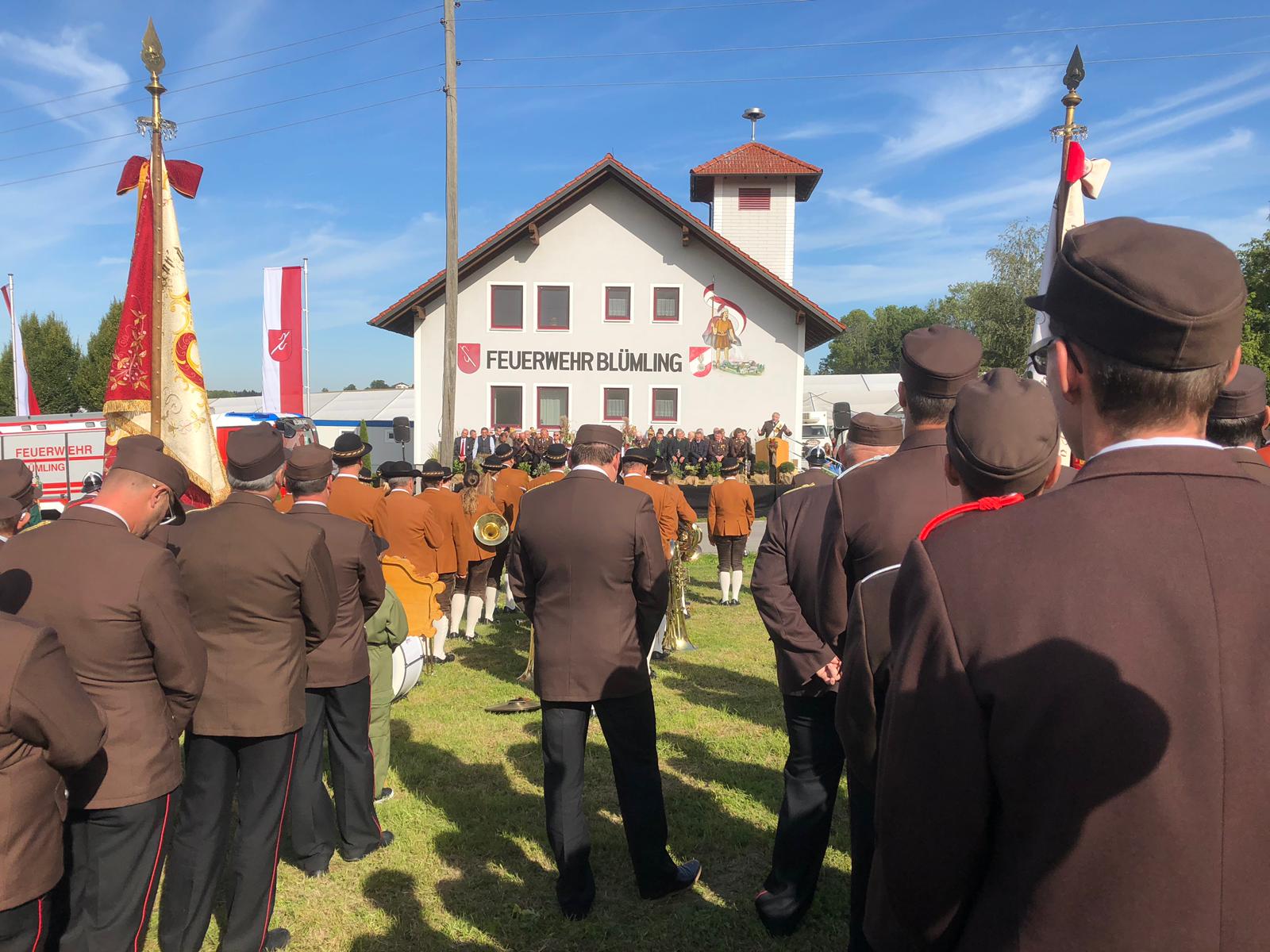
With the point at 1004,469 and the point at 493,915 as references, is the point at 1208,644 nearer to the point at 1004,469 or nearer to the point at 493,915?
the point at 1004,469

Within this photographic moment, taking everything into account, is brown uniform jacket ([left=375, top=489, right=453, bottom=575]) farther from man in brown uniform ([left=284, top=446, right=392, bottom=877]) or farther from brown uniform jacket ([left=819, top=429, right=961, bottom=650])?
brown uniform jacket ([left=819, top=429, right=961, bottom=650])

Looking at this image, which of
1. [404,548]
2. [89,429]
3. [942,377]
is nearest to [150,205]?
[404,548]

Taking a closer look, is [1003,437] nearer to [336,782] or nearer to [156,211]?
[336,782]

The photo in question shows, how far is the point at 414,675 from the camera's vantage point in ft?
20.5

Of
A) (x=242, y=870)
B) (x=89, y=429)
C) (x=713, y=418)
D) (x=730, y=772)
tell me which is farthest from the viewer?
(x=713, y=418)

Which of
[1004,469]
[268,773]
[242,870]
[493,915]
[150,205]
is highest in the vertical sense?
[150,205]

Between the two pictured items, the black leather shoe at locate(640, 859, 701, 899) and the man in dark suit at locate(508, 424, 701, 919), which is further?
the black leather shoe at locate(640, 859, 701, 899)

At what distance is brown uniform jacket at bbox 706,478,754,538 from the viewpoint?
11773 millimetres

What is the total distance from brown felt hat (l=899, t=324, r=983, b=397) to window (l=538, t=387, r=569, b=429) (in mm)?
26852

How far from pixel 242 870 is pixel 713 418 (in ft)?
86.1

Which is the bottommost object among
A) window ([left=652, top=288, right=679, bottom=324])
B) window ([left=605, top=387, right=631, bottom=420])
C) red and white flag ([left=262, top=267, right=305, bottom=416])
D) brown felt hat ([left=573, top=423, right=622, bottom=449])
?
brown felt hat ([left=573, top=423, right=622, bottom=449])

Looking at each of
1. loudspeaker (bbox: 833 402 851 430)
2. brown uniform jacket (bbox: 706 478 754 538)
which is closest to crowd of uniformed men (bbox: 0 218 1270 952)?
brown uniform jacket (bbox: 706 478 754 538)

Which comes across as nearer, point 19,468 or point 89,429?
point 19,468

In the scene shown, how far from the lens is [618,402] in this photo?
2977cm
